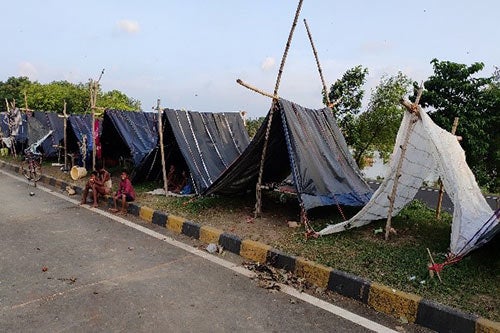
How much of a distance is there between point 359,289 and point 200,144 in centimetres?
527

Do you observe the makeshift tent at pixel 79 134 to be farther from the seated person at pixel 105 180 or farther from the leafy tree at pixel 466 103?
the leafy tree at pixel 466 103

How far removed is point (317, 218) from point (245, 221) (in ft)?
3.76

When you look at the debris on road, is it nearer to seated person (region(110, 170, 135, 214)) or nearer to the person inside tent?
seated person (region(110, 170, 135, 214))

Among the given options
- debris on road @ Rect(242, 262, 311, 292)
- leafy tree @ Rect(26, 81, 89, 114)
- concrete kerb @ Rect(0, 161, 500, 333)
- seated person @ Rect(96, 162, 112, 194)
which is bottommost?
debris on road @ Rect(242, 262, 311, 292)

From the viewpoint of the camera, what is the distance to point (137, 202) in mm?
7391

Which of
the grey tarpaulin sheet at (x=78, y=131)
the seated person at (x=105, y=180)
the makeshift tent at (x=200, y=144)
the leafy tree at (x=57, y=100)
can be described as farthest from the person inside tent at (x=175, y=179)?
the leafy tree at (x=57, y=100)

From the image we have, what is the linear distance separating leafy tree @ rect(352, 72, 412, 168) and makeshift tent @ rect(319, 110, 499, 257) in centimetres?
797

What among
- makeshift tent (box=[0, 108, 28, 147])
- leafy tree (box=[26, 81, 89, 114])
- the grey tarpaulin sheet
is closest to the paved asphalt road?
the grey tarpaulin sheet

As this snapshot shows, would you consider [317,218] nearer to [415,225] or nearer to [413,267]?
[415,225]

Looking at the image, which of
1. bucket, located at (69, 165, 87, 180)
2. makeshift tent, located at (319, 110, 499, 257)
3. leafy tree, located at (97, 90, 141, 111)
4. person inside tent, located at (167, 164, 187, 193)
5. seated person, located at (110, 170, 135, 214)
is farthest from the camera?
leafy tree, located at (97, 90, 141, 111)

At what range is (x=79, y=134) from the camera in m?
11.6

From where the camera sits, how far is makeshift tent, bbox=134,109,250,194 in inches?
312

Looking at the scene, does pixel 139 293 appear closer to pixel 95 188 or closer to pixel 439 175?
pixel 439 175

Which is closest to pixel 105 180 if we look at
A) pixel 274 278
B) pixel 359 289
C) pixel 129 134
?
pixel 129 134
